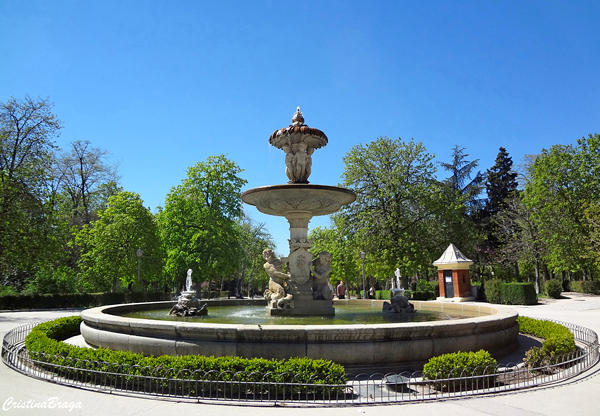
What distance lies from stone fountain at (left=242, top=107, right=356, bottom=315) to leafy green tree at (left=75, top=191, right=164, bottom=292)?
22633 millimetres

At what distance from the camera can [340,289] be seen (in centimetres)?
2403

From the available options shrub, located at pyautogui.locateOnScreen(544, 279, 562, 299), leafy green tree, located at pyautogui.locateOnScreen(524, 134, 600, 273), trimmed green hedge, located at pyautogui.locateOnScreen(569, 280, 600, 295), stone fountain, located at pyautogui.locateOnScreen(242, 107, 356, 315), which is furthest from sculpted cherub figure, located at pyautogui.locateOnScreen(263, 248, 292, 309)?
trimmed green hedge, located at pyautogui.locateOnScreen(569, 280, 600, 295)

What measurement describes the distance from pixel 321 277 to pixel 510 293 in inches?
817

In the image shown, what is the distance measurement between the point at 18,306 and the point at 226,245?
48.2 ft

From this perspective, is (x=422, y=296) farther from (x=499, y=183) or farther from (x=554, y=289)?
(x=499, y=183)

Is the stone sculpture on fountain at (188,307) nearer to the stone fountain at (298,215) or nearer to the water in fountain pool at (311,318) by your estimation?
the water in fountain pool at (311,318)

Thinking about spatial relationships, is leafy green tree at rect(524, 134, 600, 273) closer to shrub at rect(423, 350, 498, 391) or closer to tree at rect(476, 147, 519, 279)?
tree at rect(476, 147, 519, 279)

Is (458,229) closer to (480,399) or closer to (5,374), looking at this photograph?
(480,399)

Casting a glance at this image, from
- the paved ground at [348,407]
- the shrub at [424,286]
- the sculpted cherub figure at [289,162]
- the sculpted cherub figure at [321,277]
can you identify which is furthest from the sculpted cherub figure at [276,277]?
the shrub at [424,286]

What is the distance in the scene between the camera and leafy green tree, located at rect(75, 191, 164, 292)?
1236 inches

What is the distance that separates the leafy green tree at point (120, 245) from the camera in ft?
103

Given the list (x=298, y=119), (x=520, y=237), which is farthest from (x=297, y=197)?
(x=520, y=237)

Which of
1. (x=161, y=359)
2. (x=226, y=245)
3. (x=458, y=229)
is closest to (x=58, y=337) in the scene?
(x=161, y=359)

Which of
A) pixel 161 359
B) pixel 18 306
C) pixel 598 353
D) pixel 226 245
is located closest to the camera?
pixel 161 359
